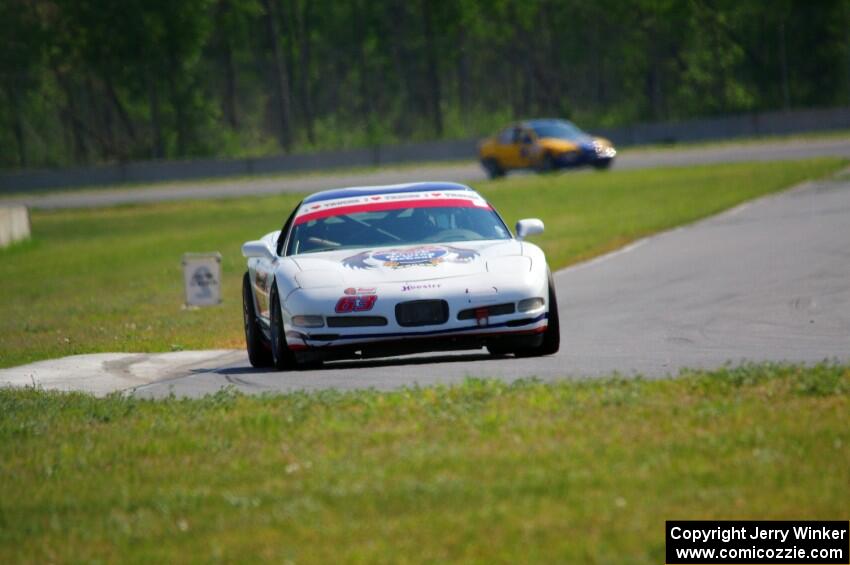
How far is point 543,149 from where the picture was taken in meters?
46.5

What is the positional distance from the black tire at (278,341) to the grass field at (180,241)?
2.77m

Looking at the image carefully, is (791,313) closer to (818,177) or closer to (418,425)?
(418,425)

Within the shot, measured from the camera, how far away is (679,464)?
665 centimetres

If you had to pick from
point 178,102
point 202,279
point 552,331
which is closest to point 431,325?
point 552,331

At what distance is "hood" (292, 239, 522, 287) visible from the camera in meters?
11.1

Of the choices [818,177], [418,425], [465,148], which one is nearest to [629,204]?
[818,177]

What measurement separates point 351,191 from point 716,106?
62.4 m

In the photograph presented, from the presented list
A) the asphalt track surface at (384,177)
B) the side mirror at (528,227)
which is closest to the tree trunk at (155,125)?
the asphalt track surface at (384,177)

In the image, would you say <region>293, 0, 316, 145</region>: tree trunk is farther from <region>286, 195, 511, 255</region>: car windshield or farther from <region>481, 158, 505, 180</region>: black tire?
<region>286, 195, 511, 255</region>: car windshield

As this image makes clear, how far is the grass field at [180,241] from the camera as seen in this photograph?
16672 millimetres

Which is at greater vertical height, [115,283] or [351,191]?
[351,191]

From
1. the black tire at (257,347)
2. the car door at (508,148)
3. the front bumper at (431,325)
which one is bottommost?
the car door at (508,148)

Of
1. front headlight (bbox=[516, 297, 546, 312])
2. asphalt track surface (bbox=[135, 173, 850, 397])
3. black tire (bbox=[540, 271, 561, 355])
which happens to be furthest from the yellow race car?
front headlight (bbox=[516, 297, 546, 312])

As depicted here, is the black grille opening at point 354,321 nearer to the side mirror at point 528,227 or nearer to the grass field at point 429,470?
the grass field at point 429,470
